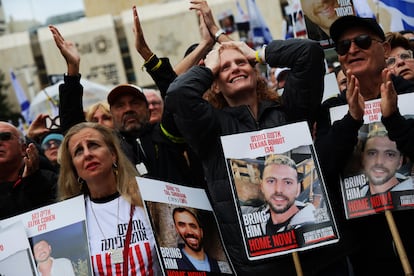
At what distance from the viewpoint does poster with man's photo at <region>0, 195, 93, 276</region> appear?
3.95 metres

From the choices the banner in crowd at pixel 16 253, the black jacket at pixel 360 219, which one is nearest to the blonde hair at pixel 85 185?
the banner in crowd at pixel 16 253

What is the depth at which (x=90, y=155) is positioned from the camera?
14.0 ft

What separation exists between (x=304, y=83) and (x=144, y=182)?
0.95 meters

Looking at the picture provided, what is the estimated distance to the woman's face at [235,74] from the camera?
4211 mm

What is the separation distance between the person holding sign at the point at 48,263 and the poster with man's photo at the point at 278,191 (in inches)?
34.6

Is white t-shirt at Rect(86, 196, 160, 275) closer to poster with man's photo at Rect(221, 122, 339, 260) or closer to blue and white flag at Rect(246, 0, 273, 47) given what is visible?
poster with man's photo at Rect(221, 122, 339, 260)

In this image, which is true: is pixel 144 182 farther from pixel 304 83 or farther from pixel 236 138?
pixel 304 83

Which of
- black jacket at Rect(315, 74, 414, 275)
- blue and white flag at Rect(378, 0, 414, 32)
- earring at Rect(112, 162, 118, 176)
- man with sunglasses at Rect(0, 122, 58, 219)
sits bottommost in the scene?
black jacket at Rect(315, 74, 414, 275)

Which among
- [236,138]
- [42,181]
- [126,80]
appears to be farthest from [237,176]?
[126,80]

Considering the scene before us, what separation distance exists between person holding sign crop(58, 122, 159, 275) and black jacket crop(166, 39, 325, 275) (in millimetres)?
396

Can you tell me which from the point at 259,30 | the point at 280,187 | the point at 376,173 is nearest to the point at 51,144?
the point at 280,187

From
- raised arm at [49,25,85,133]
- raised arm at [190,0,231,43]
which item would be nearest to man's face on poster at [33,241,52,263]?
raised arm at [49,25,85,133]

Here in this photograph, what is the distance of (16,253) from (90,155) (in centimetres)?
63

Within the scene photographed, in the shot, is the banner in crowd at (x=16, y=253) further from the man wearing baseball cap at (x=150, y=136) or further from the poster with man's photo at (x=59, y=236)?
the man wearing baseball cap at (x=150, y=136)
